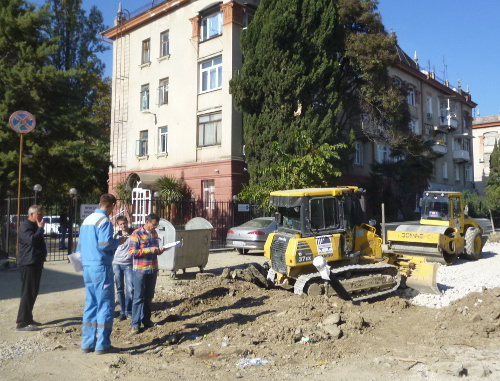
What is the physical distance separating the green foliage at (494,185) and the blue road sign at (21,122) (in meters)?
33.4

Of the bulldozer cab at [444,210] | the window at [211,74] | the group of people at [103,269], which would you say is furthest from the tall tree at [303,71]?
the group of people at [103,269]

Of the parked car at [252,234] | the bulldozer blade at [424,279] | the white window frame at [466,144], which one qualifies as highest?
the white window frame at [466,144]

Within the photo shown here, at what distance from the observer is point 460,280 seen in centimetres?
1135

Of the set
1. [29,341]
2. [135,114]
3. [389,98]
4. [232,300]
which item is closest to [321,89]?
[389,98]

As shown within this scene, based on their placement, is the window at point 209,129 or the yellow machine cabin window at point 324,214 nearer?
the yellow machine cabin window at point 324,214

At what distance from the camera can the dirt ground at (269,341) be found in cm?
517

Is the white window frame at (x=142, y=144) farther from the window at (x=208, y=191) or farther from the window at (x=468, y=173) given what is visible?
the window at (x=468, y=173)

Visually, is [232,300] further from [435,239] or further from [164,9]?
[164,9]

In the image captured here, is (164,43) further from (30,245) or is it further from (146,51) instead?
(30,245)

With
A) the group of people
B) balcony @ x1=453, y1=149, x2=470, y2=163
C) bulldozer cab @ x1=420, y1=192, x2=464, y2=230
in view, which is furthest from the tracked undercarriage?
balcony @ x1=453, y1=149, x2=470, y2=163

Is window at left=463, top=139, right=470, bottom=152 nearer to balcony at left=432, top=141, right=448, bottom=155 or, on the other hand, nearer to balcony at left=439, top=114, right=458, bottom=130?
balcony at left=439, top=114, right=458, bottom=130

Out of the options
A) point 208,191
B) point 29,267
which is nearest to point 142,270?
point 29,267

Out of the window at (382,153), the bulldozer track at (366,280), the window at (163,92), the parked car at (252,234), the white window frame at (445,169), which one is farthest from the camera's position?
the white window frame at (445,169)

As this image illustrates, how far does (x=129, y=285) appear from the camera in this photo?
23.5ft
